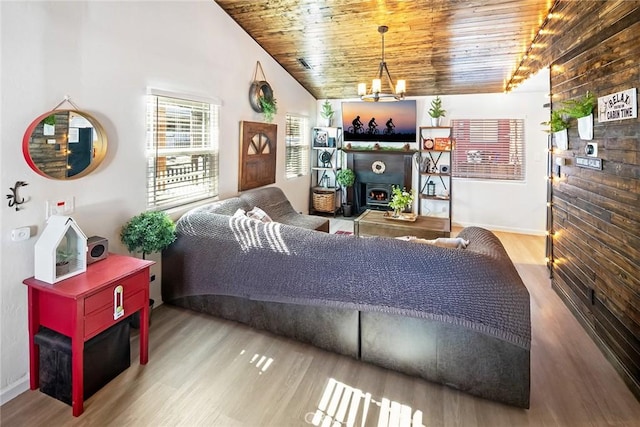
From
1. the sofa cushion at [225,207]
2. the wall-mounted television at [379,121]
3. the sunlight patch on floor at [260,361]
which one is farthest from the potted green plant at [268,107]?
the sunlight patch on floor at [260,361]

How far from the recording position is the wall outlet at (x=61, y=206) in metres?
2.43

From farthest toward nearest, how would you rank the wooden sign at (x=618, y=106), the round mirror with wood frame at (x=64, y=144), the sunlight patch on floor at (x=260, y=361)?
the sunlight patch on floor at (x=260, y=361)
the wooden sign at (x=618, y=106)
the round mirror with wood frame at (x=64, y=144)

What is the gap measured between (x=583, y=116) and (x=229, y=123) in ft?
12.2

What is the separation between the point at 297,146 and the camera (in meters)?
6.77

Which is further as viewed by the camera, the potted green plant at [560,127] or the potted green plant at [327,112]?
the potted green plant at [327,112]

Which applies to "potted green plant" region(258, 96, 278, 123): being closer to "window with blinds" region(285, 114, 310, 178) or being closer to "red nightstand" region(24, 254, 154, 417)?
"window with blinds" region(285, 114, 310, 178)

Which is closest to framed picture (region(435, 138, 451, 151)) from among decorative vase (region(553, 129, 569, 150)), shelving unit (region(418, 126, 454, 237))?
shelving unit (region(418, 126, 454, 237))

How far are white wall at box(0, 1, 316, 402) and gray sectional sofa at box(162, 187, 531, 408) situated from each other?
0.78m

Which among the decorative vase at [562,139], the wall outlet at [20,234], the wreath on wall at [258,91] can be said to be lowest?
the wall outlet at [20,234]

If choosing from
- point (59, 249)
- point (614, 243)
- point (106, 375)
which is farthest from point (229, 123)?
point (614, 243)

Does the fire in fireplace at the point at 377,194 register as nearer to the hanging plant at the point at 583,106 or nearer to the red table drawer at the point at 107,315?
the hanging plant at the point at 583,106

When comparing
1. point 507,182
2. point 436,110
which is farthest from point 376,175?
point 507,182

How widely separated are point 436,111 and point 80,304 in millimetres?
6179

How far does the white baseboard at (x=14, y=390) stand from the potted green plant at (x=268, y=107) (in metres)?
3.92
